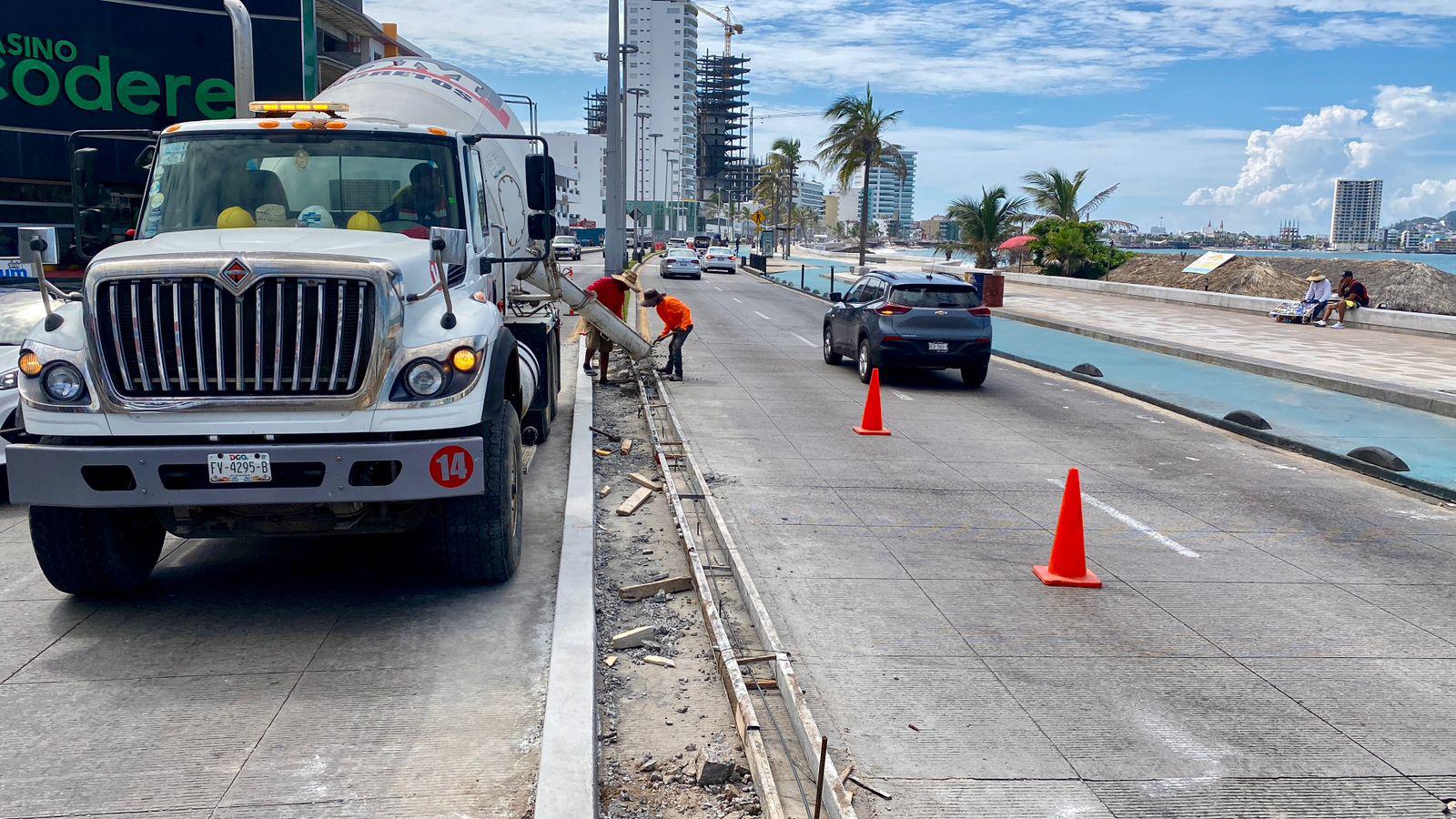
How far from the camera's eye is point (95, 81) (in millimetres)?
27297

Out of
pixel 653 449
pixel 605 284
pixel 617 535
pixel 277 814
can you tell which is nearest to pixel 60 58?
pixel 605 284

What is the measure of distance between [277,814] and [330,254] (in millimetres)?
3158

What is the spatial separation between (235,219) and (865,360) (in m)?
12.0

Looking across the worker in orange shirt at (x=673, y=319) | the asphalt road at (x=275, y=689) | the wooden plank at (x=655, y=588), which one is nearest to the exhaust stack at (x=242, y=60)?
the asphalt road at (x=275, y=689)

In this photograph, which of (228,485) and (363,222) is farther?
(363,222)

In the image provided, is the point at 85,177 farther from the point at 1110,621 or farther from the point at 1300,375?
the point at 1300,375

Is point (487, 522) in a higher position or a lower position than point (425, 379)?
lower

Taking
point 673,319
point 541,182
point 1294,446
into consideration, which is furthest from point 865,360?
point 541,182

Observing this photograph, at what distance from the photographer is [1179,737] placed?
540 cm

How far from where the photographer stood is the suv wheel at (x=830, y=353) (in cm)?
2069

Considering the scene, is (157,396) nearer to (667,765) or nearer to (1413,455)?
(667,765)

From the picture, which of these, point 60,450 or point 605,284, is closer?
point 60,450

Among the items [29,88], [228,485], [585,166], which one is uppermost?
[585,166]


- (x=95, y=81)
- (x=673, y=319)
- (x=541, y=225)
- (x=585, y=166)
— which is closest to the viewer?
(x=541, y=225)
